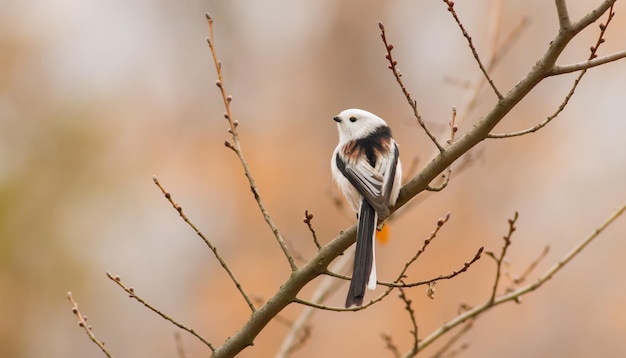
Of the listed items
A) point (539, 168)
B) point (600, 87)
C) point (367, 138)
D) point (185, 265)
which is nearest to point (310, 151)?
point (185, 265)

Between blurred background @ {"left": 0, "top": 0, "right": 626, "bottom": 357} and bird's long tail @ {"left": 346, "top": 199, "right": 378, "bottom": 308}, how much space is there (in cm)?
590

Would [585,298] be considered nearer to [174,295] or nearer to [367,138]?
[174,295]

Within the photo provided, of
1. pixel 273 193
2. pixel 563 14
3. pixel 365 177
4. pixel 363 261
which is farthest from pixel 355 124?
pixel 273 193

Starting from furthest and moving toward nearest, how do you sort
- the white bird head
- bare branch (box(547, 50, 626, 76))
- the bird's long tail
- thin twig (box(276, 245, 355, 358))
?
the white bird head → thin twig (box(276, 245, 355, 358)) → the bird's long tail → bare branch (box(547, 50, 626, 76))

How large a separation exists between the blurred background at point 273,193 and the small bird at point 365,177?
4.93m

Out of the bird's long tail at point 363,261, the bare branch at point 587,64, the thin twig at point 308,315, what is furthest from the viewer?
the thin twig at point 308,315

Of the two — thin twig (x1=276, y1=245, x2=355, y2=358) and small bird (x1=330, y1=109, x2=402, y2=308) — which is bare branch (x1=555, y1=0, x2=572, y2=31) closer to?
small bird (x1=330, y1=109, x2=402, y2=308)

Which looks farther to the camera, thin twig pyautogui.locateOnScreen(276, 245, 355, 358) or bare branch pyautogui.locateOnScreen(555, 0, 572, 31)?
thin twig pyautogui.locateOnScreen(276, 245, 355, 358)

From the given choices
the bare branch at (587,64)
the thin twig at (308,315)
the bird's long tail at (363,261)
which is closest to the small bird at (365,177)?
the bird's long tail at (363,261)

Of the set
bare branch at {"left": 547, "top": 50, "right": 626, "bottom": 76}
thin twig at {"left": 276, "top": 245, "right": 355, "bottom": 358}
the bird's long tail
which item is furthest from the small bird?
bare branch at {"left": 547, "top": 50, "right": 626, "bottom": 76}

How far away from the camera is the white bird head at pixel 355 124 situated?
3.81 metres

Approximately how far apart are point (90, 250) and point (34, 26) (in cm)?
351

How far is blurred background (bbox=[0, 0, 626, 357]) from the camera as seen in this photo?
9.29 m

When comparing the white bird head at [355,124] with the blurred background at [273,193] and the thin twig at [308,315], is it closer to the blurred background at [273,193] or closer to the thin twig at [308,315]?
the thin twig at [308,315]
